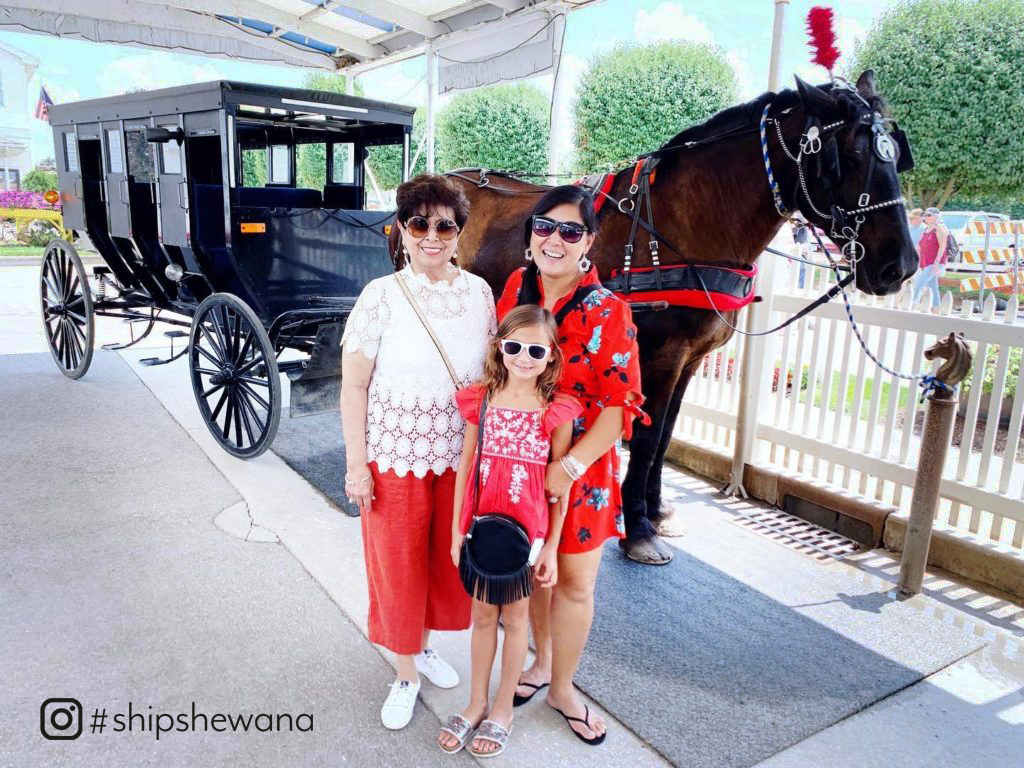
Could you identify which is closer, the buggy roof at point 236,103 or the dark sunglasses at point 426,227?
the dark sunglasses at point 426,227

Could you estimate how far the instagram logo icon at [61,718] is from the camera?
7.23 feet

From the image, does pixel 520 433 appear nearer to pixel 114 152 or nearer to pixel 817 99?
pixel 817 99

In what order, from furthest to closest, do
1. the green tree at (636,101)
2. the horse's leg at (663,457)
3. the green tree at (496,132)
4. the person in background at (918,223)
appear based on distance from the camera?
the green tree at (496,132) → the green tree at (636,101) → the person in background at (918,223) → the horse's leg at (663,457)

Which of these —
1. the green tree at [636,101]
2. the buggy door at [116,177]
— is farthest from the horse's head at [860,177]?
the green tree at [636,101]

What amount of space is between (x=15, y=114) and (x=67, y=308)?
34491 mm

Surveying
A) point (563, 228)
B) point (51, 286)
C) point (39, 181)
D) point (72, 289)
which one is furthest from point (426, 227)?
point (39, 181)

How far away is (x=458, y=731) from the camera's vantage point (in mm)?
2170

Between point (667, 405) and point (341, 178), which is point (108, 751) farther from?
point (341, 178)

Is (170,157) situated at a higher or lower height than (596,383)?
higher

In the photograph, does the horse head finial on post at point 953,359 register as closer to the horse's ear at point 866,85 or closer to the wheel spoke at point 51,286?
the horse's ear at point 866,85

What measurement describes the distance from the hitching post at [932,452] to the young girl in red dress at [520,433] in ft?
6.85

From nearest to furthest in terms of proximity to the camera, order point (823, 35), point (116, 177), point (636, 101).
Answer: point (823, 35)
point (116, 177)
point (636, 101)

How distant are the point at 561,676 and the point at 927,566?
2369 mm

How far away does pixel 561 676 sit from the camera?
2283 mm
